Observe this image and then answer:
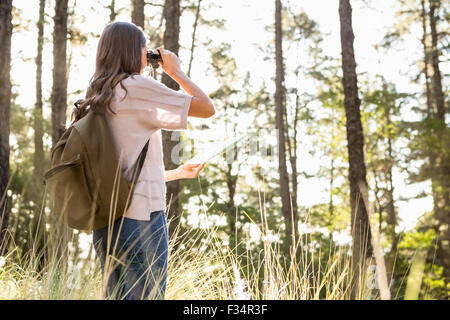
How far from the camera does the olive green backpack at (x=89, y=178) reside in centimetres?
184

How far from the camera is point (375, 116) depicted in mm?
15203

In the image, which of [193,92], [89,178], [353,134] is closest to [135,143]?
[89,178]

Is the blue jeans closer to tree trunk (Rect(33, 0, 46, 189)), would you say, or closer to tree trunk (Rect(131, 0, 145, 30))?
tree trunk (Rect(131, 0, 145, 30))

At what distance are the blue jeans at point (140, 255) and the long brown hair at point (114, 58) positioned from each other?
44 centimetres

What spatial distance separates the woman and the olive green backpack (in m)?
0.05

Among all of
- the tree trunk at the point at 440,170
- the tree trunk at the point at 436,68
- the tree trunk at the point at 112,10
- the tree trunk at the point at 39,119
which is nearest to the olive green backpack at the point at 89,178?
the tree trunk at the point at 39,119

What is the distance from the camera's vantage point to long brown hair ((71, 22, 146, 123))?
1938 millimetres

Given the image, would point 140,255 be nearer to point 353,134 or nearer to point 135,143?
point 135,143

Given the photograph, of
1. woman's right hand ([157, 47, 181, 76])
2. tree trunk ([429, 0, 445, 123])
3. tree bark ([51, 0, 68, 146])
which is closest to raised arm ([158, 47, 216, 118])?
woman's right hand ([157, 47, 181, 76])

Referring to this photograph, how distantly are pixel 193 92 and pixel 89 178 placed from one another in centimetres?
53

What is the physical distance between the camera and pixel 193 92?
2.06 m

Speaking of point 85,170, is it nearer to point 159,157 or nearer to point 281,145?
point 159,157

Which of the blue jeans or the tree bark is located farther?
the tree bark

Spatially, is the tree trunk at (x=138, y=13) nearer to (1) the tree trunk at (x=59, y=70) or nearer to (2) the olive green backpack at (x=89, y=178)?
(1) the tree trunk at (x=59, y=70)
